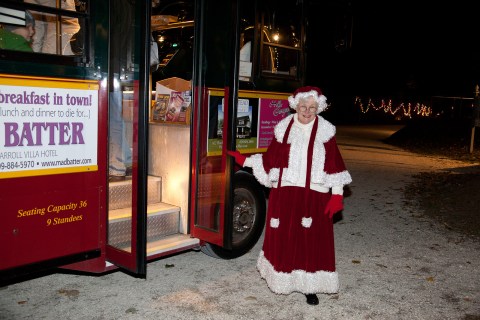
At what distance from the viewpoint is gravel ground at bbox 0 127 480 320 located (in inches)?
160

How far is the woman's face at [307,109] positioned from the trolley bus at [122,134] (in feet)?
1.94

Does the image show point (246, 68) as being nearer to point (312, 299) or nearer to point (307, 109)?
point (307, 109)

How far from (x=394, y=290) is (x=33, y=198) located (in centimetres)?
351

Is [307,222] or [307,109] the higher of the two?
[307,109]

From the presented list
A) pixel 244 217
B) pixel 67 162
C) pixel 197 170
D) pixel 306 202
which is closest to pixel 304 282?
pixel 306 202

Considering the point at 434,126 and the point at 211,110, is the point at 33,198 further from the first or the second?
the point at 434,126

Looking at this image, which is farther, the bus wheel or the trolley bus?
the bus wheel

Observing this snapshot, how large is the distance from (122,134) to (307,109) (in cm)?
164

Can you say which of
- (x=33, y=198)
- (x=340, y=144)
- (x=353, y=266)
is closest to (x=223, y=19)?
(x=33, y=198)

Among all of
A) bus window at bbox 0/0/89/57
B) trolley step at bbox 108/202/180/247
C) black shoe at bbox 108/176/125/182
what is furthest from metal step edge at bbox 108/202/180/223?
bus window at bbox 0/0/89/57

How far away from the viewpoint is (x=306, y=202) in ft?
13.5

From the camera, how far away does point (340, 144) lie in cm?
1880

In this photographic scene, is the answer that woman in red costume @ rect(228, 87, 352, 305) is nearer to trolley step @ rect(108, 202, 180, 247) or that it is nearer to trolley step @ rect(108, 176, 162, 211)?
trolley step @ rect(108, 202, 180, 247)

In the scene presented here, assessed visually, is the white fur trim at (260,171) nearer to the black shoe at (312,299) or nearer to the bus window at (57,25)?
the black shoe at (312,299)
